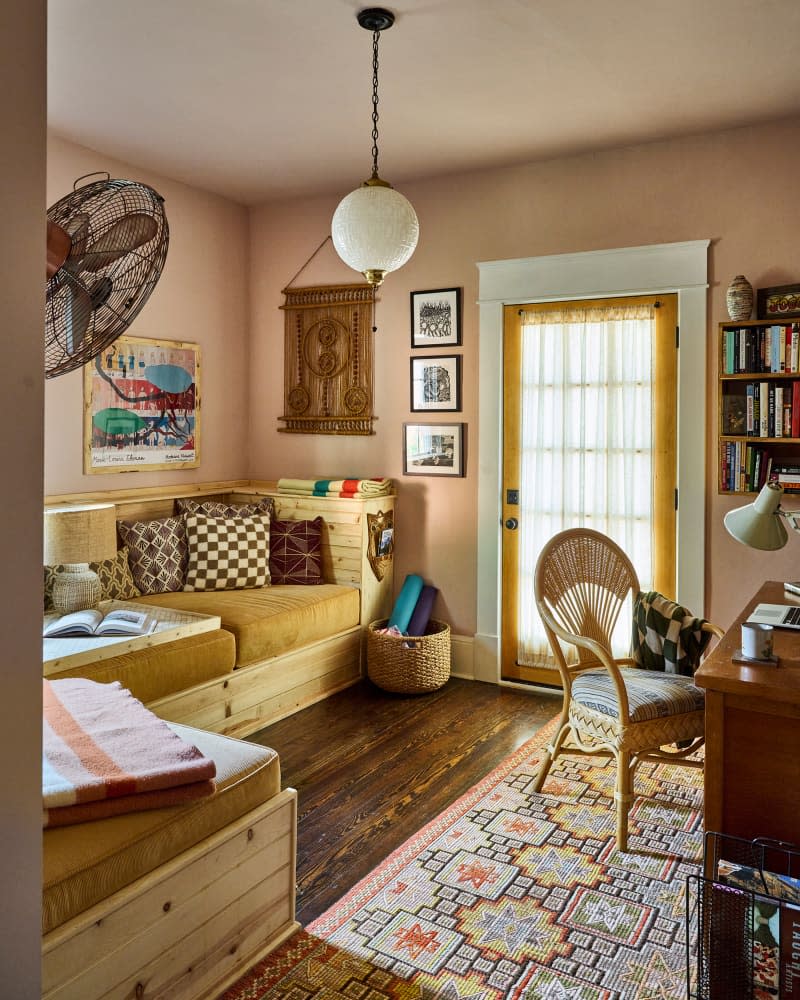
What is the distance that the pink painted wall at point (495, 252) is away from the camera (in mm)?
3666

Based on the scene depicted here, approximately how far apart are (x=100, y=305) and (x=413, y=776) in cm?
233

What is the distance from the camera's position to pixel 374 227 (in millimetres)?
2857

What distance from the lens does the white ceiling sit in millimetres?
2719

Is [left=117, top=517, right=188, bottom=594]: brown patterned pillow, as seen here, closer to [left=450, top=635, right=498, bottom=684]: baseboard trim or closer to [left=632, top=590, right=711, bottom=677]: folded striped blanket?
[left=450, top=635, right=498, bottom=684]: baseboard trim

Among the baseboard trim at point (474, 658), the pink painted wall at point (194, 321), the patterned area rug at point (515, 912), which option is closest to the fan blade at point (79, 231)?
the patterned area rug at point (515, 912)

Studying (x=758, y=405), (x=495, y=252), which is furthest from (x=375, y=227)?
(x=758, y=405)

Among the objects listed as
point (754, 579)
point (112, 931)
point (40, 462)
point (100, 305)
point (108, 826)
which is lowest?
point (112, 931)

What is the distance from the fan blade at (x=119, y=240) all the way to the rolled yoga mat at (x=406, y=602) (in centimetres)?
317

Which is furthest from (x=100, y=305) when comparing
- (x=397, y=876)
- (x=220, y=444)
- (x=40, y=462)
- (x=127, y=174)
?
(x=220, y=444)

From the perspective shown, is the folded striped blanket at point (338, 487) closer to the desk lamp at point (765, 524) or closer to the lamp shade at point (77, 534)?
the lamp shade at point (77, 534)

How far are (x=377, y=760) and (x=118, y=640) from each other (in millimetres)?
1170

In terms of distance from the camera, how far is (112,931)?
5.34ft

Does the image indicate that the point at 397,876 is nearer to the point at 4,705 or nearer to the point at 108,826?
the point at 108,826

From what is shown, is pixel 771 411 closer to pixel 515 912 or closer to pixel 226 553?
pixel 515 912
